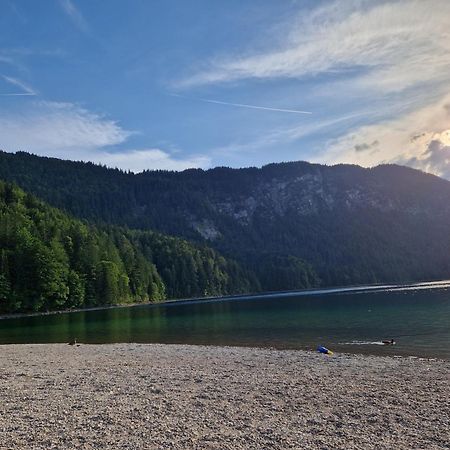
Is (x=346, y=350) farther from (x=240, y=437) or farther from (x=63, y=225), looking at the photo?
(x=63, y=225)

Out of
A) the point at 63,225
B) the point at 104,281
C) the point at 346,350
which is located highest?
the point at 63,225

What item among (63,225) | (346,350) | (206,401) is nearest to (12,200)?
(63,225)

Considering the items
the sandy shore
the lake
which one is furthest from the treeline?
the sandy shore

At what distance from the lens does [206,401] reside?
18.9 m

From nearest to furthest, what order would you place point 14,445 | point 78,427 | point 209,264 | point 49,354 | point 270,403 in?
point 14,445, point 78,427, point 270,403, point 49,354, point 209,264

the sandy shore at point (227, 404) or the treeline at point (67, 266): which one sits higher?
the treeline at point (67, 266)

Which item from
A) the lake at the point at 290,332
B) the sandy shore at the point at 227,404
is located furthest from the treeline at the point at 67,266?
the sandy shore at the point at 227,404

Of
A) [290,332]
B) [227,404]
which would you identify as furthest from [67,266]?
[227,404]

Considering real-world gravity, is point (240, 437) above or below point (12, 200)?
below

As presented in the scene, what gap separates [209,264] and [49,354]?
159 meters

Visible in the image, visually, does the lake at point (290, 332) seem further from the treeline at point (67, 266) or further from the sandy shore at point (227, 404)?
the treeline at point (67, 266)

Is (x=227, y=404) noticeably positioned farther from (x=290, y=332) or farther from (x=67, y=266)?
(x=67, y=266)

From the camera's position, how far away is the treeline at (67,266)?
318ft

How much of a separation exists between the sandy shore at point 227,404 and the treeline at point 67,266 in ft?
230
